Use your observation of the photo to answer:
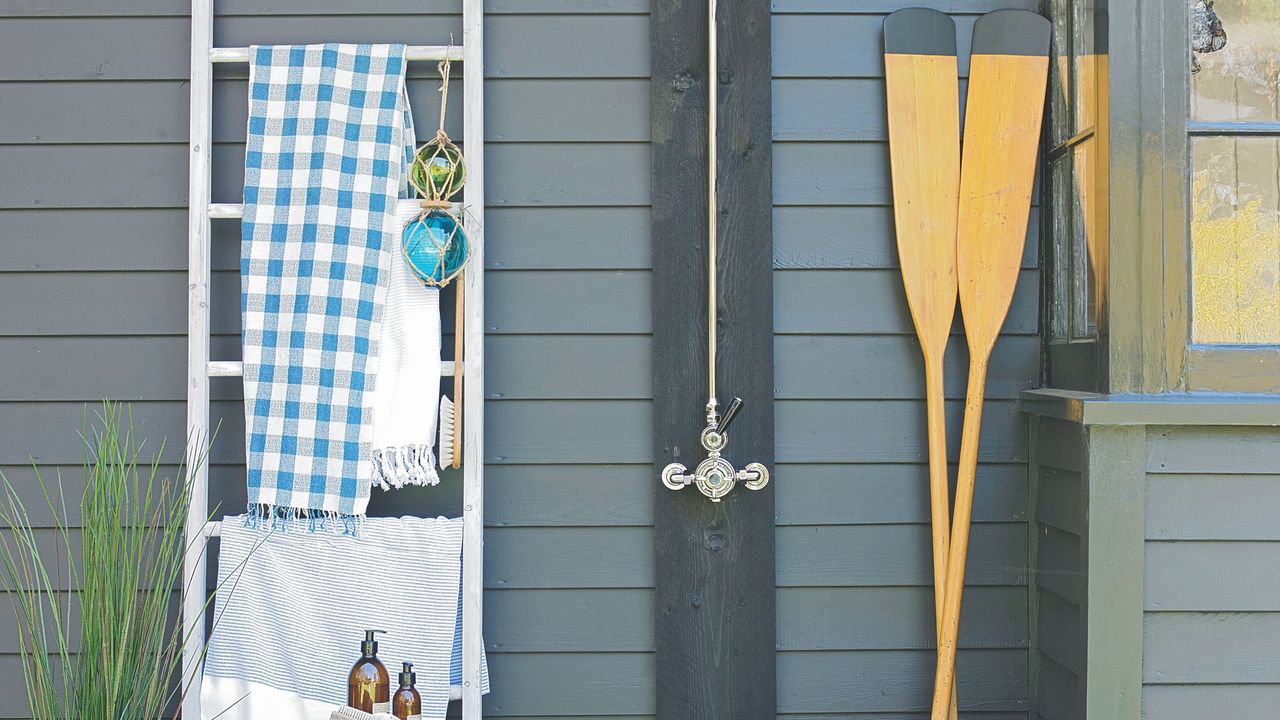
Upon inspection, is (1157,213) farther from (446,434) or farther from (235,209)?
(235,209)

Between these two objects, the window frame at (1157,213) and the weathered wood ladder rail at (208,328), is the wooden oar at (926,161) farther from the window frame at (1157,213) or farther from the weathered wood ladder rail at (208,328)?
the weathered wood ladder rail at (208,328)

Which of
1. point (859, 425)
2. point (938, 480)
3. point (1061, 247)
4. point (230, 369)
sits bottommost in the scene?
point (938, 480)

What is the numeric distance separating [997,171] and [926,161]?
0.14 meters

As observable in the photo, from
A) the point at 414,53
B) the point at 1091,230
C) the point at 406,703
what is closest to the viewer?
the point at 406,703

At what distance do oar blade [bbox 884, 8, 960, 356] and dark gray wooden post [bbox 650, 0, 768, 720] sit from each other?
0.26 metres

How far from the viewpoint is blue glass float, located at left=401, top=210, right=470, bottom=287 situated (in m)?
1.91

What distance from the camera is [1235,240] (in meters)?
1.79

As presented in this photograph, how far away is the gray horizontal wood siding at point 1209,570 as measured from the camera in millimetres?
1739

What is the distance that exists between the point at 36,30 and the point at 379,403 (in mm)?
1076

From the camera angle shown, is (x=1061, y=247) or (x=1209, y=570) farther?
(x=1061, y=247)

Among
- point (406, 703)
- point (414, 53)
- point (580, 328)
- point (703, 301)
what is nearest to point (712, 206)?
point (703, 301)

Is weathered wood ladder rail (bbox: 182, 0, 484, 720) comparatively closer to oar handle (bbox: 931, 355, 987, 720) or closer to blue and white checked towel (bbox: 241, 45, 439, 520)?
blue and white checked towel (bbox: 241, 45, 439, 520)

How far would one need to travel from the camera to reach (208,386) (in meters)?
1.96

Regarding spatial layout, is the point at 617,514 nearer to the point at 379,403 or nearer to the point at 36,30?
the point at 379,403
